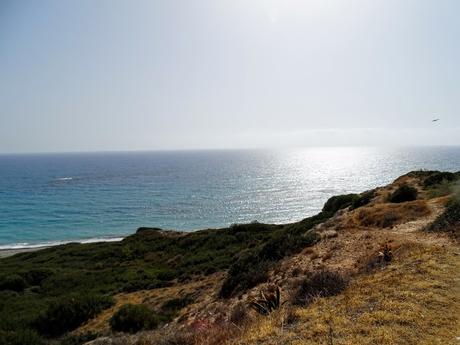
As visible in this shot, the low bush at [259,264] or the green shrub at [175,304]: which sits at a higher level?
the low bush at [259,264]

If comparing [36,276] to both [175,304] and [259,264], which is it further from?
[259,264]

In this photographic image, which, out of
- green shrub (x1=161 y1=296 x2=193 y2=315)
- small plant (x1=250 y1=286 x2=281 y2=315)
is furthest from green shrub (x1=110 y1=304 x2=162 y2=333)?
small plant (x1=250 y1=286 x2=281 y2=315)

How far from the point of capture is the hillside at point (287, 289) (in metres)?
6.79

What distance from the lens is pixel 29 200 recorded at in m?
81.4

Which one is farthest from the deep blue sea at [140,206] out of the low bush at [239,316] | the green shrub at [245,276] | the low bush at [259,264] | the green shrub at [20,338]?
the low bush at [239,316]

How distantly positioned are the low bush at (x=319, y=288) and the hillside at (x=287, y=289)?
1.6 inches

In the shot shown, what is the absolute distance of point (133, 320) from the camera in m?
13.4

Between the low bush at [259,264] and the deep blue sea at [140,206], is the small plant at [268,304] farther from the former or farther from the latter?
the deep blue sea at [140,206]

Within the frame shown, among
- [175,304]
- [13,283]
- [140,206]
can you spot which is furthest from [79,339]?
[140,206]

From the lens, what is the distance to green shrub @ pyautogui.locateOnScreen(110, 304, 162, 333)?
43.0 feet

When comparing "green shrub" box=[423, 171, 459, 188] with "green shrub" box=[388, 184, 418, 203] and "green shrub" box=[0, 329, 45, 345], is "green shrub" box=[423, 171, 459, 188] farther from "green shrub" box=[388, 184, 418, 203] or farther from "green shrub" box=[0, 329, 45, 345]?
"green shrub" box=[0, 329, 45, 345]

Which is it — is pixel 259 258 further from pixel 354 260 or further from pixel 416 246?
pixel 416 246

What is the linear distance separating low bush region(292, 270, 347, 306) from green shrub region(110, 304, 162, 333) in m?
6.08

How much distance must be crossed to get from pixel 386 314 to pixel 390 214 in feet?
39.1
